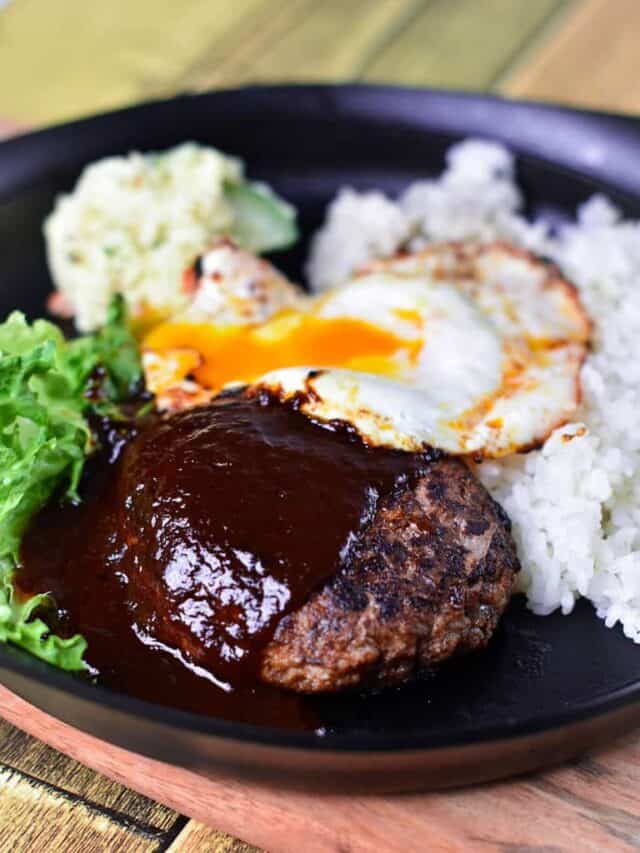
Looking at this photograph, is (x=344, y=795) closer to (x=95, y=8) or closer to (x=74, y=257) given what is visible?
(x=74, y=257)

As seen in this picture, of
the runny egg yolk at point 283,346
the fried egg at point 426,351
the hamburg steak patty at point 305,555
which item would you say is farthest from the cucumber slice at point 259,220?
the hamburg steak patty at point 305,555

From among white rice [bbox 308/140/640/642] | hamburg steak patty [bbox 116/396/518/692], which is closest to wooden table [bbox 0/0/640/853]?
white rice [bbox 308/140/640/642]

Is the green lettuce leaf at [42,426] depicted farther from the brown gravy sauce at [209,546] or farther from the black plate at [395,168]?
the black plate at [395,168]

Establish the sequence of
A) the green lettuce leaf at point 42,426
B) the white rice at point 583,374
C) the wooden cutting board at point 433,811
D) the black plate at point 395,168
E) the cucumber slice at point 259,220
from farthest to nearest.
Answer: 1. the cucumber slice at point 259,220
2. the white rice at point 583,374
3. the black plate at point 395,168
4. the green lettuce leaf at point 42,426
5. the wooden cutting board at point 433,811

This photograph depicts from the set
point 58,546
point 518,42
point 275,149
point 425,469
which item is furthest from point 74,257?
point 518,42

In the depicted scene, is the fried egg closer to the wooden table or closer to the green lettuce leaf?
the green lettuce leaf

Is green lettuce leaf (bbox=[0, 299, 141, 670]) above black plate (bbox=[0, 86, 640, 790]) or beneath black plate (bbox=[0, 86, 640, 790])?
beneath
